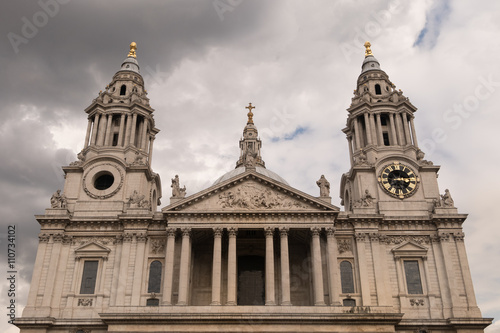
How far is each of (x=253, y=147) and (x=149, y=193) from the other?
2469cm

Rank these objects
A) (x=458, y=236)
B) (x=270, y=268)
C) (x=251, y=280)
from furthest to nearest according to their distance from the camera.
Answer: (x=251, y=280) → (x=458, y=236) → (x=270, y=268)

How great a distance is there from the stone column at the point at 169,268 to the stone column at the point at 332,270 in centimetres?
1234

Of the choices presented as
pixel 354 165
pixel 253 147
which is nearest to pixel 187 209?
pixel 354 165

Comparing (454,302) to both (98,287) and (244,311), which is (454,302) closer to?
(244,311)

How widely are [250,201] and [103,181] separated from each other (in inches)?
577

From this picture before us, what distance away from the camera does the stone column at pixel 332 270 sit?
3784cm

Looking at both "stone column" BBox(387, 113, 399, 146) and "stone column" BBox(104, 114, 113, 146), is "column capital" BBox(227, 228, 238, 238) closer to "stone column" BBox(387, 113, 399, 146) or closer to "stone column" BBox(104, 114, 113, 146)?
"stone column" BBox(104, 114, 113, 146)

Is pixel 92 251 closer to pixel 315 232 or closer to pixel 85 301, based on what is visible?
pixel 85 301

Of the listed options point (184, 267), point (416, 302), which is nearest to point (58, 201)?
point (184, 267)

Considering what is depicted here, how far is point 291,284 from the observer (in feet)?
139

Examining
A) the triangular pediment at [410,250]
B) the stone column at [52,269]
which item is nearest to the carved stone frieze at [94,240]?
the stone column at [52,269]

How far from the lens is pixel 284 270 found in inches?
1534

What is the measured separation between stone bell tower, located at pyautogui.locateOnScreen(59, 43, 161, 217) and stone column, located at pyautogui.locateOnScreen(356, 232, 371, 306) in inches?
715

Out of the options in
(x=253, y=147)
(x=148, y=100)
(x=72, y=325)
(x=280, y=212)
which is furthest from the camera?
(x=253, y=147)
